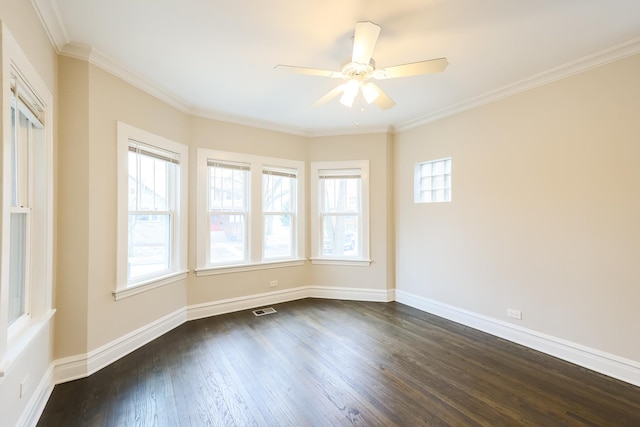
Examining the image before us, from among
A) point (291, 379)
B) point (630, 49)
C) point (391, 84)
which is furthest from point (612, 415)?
point (391, 84)

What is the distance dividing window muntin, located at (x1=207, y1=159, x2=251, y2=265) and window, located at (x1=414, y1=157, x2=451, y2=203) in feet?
8.14

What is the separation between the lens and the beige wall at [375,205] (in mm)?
4438

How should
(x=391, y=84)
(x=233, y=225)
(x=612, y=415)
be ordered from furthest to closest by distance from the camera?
1. (x=233, y=225)
2. (x=391, y=84)
3. (x=612, y=415)

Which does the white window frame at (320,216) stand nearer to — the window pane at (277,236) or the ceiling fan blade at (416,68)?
the window pane at (277,236)

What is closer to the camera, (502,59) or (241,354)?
(502,59)

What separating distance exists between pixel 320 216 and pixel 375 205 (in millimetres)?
891

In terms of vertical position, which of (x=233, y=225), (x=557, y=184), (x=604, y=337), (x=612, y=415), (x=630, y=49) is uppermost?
(x=630, y=49)

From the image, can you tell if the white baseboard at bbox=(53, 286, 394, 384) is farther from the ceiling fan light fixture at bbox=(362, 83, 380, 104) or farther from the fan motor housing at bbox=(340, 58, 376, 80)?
the fan motor housing at bbox=(340, 58, 376, 80)

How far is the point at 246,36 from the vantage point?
7.22 ft

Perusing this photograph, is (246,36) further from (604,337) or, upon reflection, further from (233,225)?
(604,337)

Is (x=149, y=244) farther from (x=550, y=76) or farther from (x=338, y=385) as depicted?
(x=550, y=76)

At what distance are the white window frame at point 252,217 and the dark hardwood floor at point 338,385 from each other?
3.08 feet

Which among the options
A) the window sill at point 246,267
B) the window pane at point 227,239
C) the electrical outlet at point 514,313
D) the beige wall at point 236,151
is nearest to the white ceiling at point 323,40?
the beige wall at point 236,151

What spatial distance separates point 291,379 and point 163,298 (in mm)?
1832
